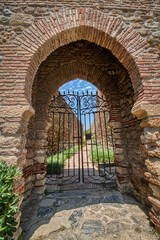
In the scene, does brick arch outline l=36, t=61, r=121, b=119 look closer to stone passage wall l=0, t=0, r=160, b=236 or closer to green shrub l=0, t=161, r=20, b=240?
stone passage wall l=0, t=0, r=160, b=236

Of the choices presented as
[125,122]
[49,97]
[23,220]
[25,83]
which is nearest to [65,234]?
[23,220]

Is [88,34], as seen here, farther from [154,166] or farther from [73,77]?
[154,166]

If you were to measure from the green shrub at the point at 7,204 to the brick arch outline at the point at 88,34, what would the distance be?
1.23m

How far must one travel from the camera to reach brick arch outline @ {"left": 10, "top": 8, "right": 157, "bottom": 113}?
2074mm

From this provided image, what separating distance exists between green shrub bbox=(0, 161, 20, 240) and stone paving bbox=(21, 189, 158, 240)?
28.1 inches

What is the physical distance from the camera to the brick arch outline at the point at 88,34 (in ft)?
6.81

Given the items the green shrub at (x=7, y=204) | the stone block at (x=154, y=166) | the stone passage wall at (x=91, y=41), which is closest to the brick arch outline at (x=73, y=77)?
the stone passage wall at (x=91, y=41)

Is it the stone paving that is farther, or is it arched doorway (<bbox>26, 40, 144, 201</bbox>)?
arched doorway (<bbox>26, 40, 144, 201</bbox>)

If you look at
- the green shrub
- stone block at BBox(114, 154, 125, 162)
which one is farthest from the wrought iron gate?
the green shrub

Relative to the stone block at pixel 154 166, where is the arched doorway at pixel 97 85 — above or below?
above

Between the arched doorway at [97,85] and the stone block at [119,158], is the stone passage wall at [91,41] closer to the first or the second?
the arched doorway at [97,85]

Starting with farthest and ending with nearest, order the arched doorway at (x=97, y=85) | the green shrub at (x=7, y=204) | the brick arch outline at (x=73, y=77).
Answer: the brick arch outline at (x=73, y=77) < the arched doorway at (x=97, y=85) < the green shrub at (x=7, y=204)

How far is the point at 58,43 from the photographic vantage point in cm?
235

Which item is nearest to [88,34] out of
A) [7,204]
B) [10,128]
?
[10,128]
